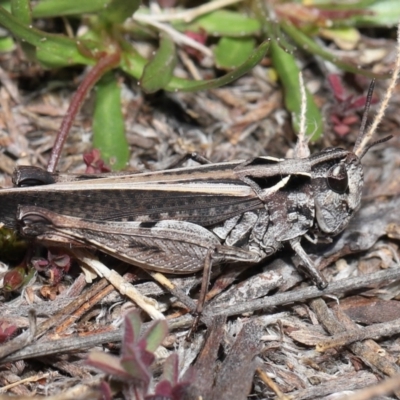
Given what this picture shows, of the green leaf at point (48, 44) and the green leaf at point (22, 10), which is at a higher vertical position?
the green leaf at point (22, 10)

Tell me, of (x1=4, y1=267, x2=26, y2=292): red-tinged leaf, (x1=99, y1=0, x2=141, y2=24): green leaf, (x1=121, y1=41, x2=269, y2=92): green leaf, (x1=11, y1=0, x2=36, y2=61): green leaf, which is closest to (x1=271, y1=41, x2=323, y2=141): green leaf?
(x1=121, y1=41, x2=269, y2=92): green leaf

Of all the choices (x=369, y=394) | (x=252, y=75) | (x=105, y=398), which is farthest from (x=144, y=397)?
(x=252, y=75)

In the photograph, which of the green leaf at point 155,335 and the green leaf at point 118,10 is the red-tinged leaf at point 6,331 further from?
the green leaf at point 118,10

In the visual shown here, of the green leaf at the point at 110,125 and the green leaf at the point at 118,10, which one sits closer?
the green leaf at the point at 118,10

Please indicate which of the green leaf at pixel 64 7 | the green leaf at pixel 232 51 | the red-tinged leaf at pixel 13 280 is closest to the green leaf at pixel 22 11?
the green leaf at pixel 64 7

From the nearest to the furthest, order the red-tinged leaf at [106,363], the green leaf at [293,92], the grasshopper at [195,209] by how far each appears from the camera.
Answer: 1. the red-tinged leaf at [106,363]
2. the grasshopper at [195,209]
3. the green leaf at [293,92]
